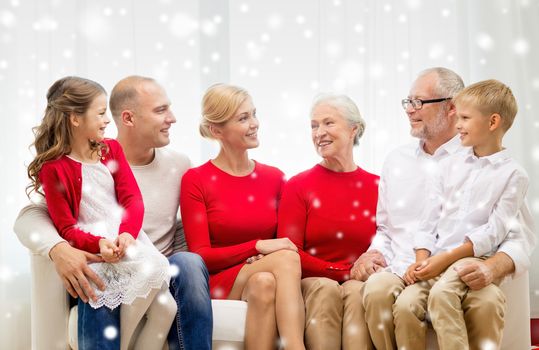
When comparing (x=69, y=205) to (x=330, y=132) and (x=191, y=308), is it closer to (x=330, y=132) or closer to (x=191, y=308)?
(x=191, y=308)

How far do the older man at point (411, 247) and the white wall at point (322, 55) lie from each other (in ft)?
2.69

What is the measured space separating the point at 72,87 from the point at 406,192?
120 cm

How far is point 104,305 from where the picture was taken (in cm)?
201

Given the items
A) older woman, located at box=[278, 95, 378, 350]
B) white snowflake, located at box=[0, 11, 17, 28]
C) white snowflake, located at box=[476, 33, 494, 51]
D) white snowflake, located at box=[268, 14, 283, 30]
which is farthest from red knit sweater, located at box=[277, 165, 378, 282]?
white snowflake, located at box=[0, 11, 17, 28]

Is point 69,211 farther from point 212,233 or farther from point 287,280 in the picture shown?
point 287,280

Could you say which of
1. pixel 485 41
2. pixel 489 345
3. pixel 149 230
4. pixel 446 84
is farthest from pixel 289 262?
pixel 485 41

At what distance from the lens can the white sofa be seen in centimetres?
211

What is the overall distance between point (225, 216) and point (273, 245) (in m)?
0.24

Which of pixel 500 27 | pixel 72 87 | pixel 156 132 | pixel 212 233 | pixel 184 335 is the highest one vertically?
pixel 500 27

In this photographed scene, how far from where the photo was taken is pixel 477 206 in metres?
2.24

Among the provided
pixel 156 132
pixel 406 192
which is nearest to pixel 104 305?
pixel 156 132

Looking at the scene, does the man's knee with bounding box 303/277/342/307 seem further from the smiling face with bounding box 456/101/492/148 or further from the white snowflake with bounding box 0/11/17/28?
the white snowflake with bounding box 0/11/17/28

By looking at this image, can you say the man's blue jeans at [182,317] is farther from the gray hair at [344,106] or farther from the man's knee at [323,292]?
the gray hair at [344,106]

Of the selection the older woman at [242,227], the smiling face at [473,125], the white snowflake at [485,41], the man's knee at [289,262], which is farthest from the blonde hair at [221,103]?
the white snowflake at [485,41]
